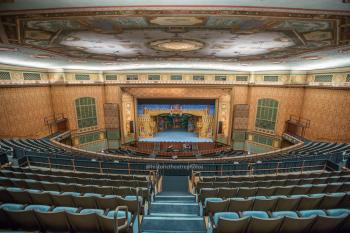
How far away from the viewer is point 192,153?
688 inches

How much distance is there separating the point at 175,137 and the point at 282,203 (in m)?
17.7

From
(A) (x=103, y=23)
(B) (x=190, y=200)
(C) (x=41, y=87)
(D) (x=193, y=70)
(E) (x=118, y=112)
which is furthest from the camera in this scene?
(E) (x=118, y=112)

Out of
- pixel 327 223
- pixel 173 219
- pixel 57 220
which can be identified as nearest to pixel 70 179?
pixel 57 220

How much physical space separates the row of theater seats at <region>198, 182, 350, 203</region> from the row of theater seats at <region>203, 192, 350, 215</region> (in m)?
0.68

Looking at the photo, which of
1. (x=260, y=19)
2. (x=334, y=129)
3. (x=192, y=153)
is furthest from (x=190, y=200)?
(x=334, y=129)

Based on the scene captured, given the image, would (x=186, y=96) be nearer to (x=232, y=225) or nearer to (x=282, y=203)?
(x=282, y=203)

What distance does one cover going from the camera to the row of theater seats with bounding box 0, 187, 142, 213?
4.04 meters

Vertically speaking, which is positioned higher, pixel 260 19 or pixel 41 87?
pixel 260 19

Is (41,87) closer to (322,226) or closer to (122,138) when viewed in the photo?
(122,138)

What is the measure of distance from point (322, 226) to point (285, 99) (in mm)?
14747

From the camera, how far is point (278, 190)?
5.03 meters

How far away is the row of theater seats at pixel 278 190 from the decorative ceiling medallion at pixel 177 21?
437 cm

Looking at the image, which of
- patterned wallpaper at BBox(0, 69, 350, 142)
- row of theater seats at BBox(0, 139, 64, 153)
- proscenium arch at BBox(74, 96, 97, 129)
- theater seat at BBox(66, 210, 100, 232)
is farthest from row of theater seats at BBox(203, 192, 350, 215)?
proscenium arch at BBox(74, 96, 97, 129)

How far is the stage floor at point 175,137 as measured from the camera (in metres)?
20.6
